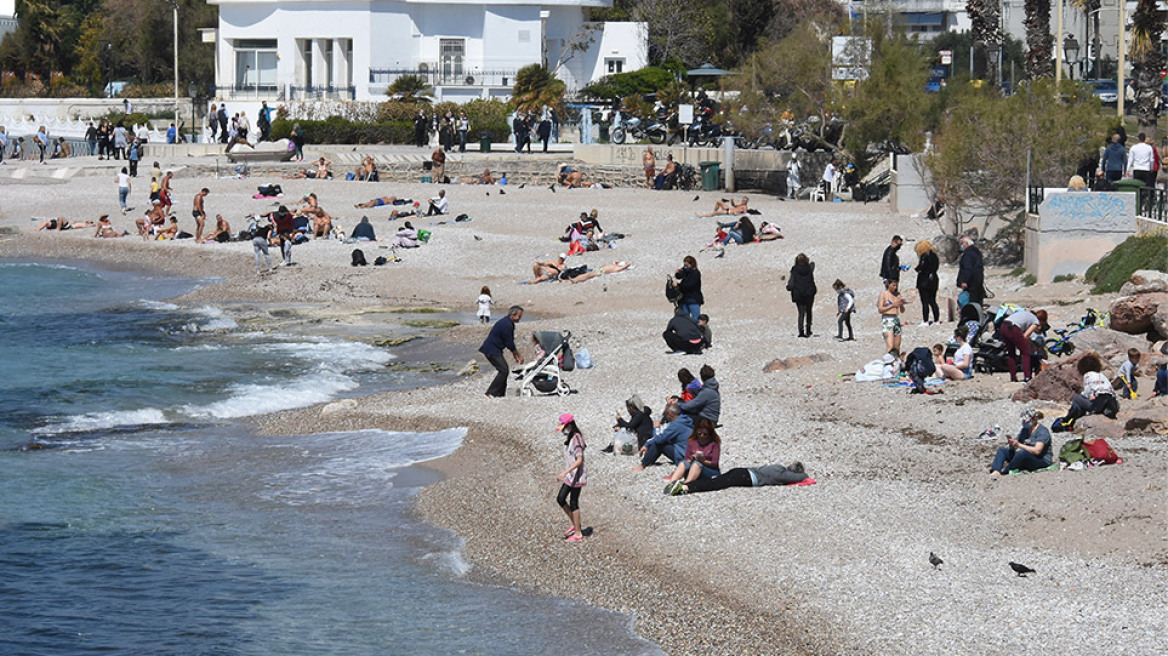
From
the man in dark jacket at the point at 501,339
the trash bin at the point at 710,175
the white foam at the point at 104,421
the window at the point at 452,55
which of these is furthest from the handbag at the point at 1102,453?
the window at the point at 452,55

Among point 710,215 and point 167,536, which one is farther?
point 710,215

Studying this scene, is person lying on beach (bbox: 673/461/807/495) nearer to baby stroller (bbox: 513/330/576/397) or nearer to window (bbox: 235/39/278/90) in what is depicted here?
baby stroller (bbox: 513/330/576/397)

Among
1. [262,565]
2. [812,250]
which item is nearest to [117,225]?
[812,250]

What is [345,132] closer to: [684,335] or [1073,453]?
[684,335]

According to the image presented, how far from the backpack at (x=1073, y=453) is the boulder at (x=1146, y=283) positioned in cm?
644

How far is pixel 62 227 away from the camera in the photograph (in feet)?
138

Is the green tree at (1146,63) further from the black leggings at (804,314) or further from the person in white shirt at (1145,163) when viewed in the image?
the black leggings at (804,314)

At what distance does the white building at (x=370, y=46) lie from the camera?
193ft

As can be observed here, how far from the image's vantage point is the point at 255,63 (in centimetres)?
6031

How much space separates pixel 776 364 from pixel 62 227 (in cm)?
2694

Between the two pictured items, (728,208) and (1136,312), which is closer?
(1136,312)

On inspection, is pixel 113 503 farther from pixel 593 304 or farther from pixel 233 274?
pixel 233 274

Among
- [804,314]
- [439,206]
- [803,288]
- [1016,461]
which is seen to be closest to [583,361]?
[803,288]

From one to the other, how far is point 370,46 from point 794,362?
1589 inches
